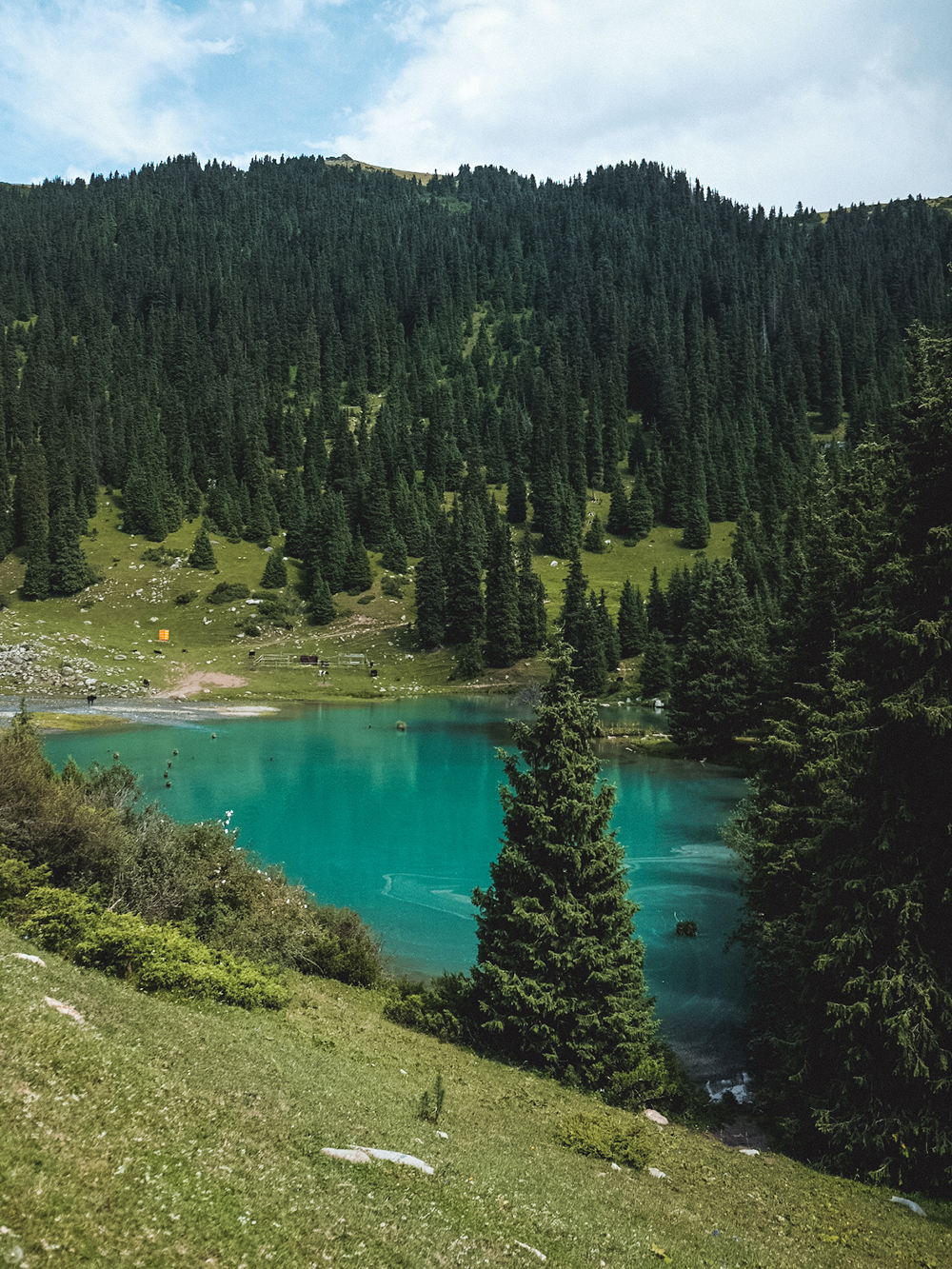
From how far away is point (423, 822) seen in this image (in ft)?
182

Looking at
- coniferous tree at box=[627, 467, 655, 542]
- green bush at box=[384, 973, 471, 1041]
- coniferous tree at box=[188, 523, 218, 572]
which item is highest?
coniferous tree at box=[627, 467, 655, 542]

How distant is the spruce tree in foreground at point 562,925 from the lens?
859 inches

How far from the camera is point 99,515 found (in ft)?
498

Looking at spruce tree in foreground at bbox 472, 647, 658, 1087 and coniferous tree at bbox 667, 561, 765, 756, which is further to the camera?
coniferous tree at bbox 667, 561, 765, 756

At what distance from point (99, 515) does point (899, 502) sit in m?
157

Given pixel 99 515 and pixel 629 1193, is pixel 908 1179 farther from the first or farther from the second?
pixel 99 515

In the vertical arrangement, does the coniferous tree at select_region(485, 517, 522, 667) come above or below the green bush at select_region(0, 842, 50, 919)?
above

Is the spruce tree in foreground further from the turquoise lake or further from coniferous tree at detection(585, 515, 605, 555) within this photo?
coniferous tree at detection(585, 515, 605, 555)

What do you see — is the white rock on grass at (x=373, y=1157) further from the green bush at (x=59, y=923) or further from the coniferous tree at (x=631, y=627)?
the coniferous tree at (x=631, y=627)

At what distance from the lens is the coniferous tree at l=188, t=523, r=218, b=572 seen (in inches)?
5458

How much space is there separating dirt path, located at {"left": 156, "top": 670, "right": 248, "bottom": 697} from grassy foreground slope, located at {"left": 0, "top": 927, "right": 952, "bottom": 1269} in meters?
91.2

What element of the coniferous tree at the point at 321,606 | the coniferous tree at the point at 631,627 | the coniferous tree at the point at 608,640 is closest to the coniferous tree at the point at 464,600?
the coniferous tree at the point at 608,640

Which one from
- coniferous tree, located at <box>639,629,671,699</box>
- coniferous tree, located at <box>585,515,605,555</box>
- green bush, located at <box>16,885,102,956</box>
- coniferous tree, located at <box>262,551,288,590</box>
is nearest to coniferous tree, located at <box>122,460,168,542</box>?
coniferous tree, located at <box>262,551,288,590</box>

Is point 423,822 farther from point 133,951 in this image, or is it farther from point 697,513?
point 697,513
